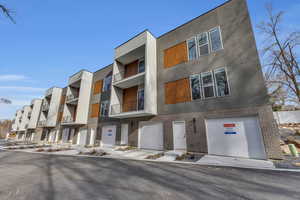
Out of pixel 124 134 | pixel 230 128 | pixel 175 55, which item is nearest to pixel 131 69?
pixel 175 55

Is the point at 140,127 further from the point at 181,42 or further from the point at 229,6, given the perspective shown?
the point at 229,6

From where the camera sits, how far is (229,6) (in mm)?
8258

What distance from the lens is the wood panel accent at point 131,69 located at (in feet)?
41.4

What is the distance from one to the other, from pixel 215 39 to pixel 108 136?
518 inches

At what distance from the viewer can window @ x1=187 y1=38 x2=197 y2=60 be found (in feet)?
29.9

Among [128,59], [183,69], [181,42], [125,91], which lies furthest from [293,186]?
[128,59]


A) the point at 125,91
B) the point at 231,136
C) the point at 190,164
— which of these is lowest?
the point at 190,164

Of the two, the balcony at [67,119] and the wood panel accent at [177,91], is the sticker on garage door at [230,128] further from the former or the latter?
the balcony at [67,119]

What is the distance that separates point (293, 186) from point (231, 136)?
3.67 metres

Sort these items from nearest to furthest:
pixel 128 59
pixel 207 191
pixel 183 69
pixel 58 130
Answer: pixel 207 191
pixel 183 69
pixel 128 59
pixel 58 130

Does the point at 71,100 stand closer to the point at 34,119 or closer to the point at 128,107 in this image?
the point at 128,107

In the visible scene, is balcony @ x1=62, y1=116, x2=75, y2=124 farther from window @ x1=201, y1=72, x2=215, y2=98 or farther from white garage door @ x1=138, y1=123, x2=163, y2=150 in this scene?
window @ x1=201, y1=72, x2=215, y2=98

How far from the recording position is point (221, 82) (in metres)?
7.71

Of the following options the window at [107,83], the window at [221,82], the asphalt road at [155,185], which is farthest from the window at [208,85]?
the window at [107,83]
